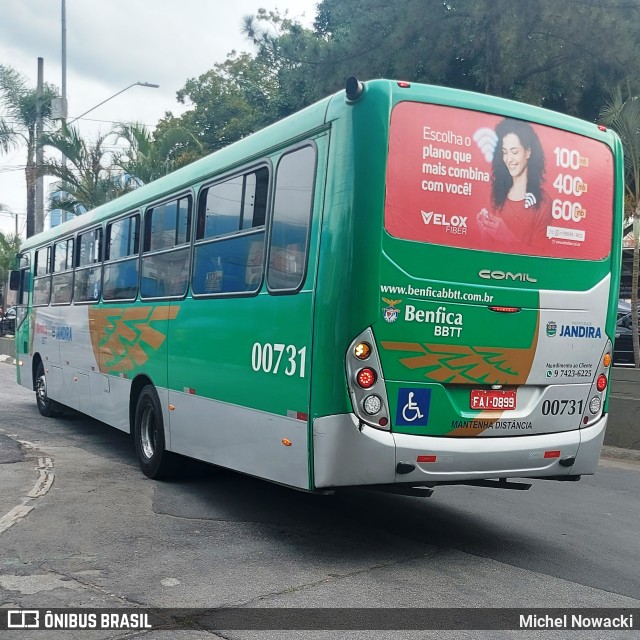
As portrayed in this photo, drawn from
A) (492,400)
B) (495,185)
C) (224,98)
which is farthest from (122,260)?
(224,98)

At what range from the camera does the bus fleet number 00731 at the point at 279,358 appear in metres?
5.96

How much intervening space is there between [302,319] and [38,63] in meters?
25.4

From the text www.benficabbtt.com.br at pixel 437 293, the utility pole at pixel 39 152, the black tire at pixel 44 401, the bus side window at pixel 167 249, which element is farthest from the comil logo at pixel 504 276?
the utility pole at pixel 39 152

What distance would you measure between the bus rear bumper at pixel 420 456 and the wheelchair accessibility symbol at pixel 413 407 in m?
0.10

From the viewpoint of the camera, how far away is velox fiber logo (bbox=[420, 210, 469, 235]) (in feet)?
19.4

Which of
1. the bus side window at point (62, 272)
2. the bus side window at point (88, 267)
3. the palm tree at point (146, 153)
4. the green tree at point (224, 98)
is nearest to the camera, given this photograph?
the bus side window at point (88, 267)

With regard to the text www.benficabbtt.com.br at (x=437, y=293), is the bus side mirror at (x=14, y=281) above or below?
above

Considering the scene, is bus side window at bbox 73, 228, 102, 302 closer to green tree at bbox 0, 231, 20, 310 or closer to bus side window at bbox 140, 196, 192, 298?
bus side window at bbox 140, 196, 192, 298

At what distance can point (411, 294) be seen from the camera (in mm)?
5770

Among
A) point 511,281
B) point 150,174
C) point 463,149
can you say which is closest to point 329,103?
point 463,149

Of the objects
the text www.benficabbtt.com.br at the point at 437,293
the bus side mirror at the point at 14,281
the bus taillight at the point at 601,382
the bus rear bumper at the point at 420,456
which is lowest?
the bus rear bumper at the point at 420,456

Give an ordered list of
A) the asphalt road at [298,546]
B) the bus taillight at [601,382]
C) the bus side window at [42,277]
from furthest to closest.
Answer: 1. the bus side window at [42,277]
2. the bus taillight at [601,382]
3. the asphalt road at [298,546]

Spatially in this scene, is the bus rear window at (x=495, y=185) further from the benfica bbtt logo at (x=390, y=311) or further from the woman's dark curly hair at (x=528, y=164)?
the benfica bbtt logo at (x=390, y=311)

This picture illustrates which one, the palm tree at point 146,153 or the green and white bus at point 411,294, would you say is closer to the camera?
the green and white bus at point 411,294
